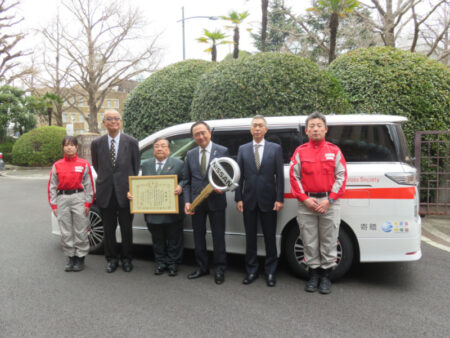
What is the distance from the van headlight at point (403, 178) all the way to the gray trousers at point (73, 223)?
3499mm

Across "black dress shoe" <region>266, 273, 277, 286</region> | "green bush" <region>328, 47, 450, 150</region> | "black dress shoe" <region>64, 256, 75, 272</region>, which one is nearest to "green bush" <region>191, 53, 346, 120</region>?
"green bush" <region>328, 47, 450, 150</region>

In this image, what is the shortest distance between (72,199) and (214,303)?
217 centimetres

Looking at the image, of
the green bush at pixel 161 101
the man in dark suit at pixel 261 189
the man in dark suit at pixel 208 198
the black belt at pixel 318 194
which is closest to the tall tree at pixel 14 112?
the green bush at pixel 161 101

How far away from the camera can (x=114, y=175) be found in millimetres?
4297

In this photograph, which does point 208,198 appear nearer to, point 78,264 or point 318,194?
point 318,194

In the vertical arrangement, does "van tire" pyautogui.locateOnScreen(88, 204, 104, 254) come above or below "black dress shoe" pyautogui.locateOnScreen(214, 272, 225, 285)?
above

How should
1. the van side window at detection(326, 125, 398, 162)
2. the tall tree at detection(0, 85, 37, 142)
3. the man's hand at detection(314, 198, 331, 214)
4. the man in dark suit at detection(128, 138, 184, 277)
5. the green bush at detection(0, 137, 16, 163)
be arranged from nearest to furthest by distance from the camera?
the man's hand at detection(314, 198, 331, 214) → the van side window at detection(326, 125, 398, 162) → the man in dark suit at detection(128, 138, 184, 277) → the green bush at detection(0, 137, 16, 163) → the tall tree at detection(0, 85, 37, 142)

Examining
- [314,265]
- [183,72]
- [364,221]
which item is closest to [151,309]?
[314,265]

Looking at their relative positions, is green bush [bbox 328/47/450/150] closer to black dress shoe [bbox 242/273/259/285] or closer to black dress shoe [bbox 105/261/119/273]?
black dress shoe [bbox 242/273/259/285]

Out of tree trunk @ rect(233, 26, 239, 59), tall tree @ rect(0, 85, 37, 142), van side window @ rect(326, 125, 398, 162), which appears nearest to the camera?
van side window @ rect(326, 125, 398, 162)

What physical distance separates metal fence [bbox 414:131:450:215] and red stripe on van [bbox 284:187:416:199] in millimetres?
3784

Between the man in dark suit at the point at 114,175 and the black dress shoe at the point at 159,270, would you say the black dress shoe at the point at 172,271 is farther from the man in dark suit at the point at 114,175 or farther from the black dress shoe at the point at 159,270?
the man in dark suit at the point at 114,175

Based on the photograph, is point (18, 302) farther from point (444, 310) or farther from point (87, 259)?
point (444, 310)

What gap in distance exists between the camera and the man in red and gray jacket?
360cm
